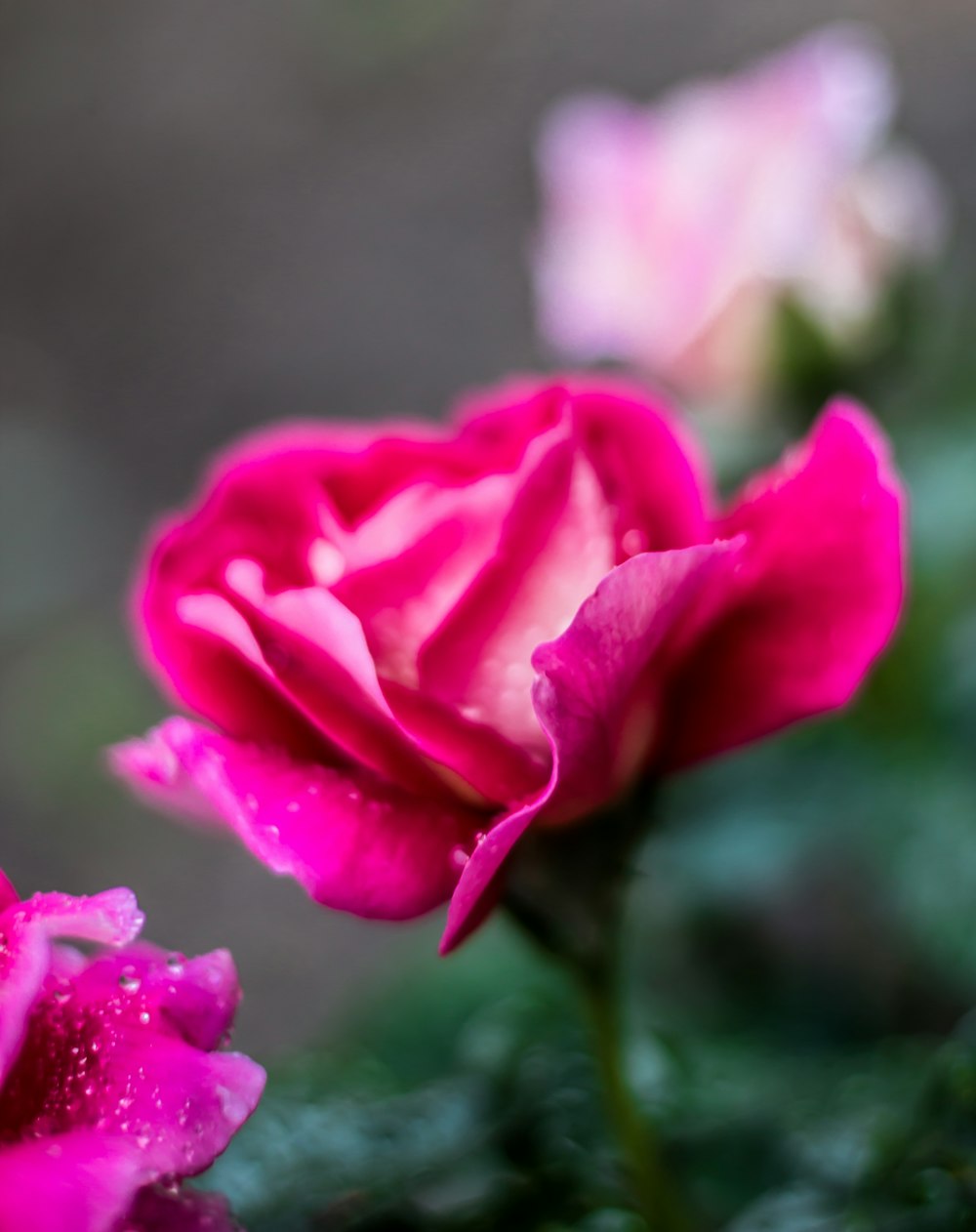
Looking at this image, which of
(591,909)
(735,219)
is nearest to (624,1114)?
(591,909)

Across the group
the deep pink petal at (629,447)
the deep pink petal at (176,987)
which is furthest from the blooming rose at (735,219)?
the deep pink petal at (176,987)

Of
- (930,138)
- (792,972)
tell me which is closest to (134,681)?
(792,972)

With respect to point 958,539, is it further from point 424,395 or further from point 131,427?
point 131,427

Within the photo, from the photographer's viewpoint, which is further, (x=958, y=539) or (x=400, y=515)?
(x=958, y=539)

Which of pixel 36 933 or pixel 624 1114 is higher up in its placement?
pixel 36 933

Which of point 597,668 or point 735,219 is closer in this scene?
point 597,668

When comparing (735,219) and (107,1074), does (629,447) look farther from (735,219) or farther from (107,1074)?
(735,219)

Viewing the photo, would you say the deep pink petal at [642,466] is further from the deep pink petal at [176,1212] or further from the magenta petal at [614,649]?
the deep pink petal at [176,1212]
